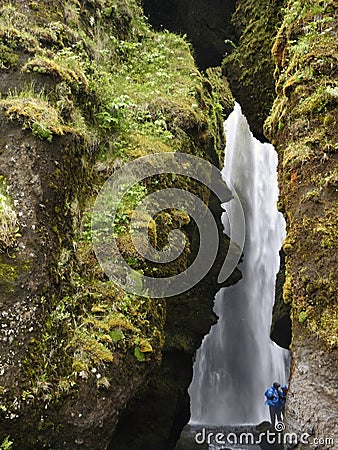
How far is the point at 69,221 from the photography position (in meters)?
5.41

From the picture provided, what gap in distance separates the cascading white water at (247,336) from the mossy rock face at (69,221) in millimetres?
13581

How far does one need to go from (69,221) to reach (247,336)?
1754 centimetres

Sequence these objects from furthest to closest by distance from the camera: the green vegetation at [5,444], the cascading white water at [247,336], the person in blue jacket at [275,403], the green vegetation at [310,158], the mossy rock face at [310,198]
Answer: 1. the cascading white water at [247,336]
2. the person in blue jacket at [275,403]
3. the green vegetation at [310,158]
4. the mossy rock face at [310,198]
5. the green vegetation at [5,444]

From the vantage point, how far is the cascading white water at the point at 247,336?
20.2 metres

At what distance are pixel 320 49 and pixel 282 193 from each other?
2.25 metres

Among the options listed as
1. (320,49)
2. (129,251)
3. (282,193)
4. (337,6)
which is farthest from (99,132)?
(337,6)

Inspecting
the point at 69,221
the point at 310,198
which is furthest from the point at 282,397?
the point at 69,221

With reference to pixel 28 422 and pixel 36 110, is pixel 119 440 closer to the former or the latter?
pixel 28 422
